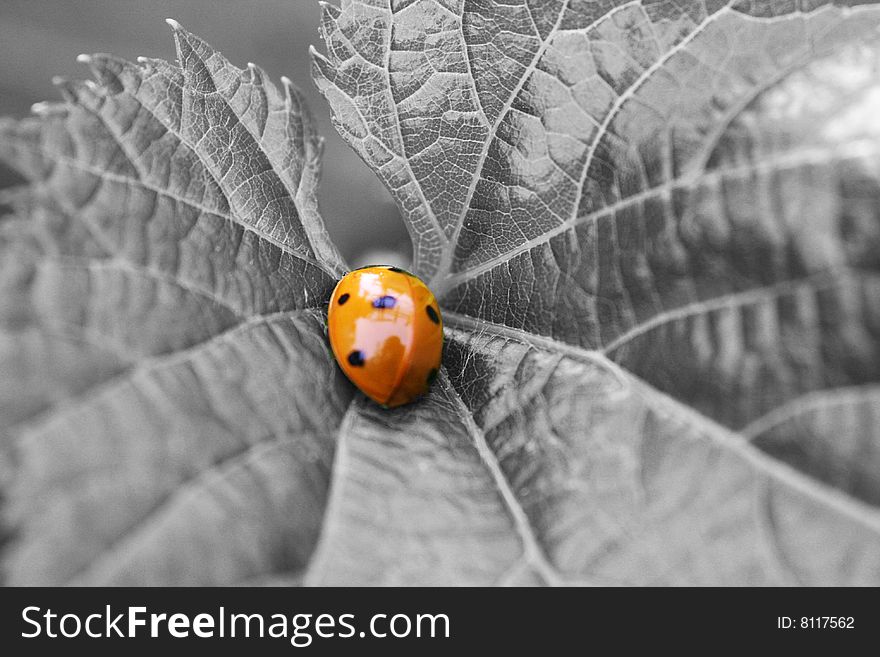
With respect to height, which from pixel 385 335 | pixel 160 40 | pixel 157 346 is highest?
pixel 160 40

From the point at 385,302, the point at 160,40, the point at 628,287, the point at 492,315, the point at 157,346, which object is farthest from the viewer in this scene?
the point at 160,40

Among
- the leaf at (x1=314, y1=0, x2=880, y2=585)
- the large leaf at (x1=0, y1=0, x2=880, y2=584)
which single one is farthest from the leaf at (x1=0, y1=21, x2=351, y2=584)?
the leaf at (x1=314, y1=0, x2=880, y2=585)

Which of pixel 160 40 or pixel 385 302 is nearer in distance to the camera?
pixel 385 302

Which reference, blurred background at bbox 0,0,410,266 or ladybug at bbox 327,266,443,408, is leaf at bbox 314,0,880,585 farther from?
blurred background at bbox 0,0,410,266

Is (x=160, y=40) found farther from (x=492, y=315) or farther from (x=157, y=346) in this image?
(x=157, y=346)

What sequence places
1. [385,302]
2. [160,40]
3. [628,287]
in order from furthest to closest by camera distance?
[160,40]
[385,302]
[628,287]

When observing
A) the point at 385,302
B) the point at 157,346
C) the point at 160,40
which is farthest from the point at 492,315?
the point at 160,40

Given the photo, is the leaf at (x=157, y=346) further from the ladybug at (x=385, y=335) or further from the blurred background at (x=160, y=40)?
the blurred background at (x=160, y=40)

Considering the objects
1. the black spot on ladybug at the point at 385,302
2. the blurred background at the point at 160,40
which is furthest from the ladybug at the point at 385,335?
the blurred background at the point at 160,40

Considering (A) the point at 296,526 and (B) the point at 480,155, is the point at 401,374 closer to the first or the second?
(A) the point at 296,526
